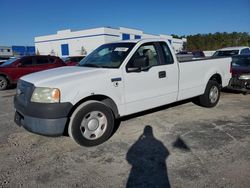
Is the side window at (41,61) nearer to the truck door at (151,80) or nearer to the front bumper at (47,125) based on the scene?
the truck door at (151,80)

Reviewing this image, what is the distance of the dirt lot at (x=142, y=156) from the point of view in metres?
3.25

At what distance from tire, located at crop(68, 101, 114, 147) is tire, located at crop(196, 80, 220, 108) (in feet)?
10.4

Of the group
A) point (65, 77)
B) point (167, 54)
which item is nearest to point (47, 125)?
→ point (65, 77)

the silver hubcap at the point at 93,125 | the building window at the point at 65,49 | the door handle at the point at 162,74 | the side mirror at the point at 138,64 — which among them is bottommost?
the silver hubcap at the point at 93,125

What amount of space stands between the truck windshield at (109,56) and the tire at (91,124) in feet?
3.03

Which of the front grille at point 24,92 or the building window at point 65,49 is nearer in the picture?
the front grille at point 24,92

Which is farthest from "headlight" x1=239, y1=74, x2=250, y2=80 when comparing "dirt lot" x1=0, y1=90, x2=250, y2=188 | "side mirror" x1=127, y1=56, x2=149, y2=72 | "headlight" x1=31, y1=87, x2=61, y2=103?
"headlight" x1=31, y1=87, x2=61, y2=103

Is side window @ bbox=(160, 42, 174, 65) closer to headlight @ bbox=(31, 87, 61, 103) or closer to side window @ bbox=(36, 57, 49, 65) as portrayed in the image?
headlight @ bbox=(31, 87, 61, 103)

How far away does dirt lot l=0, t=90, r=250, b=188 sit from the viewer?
3254 millimetres

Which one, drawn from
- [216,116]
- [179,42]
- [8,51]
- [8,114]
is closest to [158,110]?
[216,116]

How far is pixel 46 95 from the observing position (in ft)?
12.9

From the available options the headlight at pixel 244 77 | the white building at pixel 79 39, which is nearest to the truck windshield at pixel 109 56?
the headlight at pixel 244 77

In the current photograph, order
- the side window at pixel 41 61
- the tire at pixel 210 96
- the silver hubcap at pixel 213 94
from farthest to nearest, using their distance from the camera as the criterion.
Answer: the side window at pixel 41 61 → the silver hubcap at pixel 213 94 → the tire at pixel 210 96

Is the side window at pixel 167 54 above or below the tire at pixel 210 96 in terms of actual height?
above
